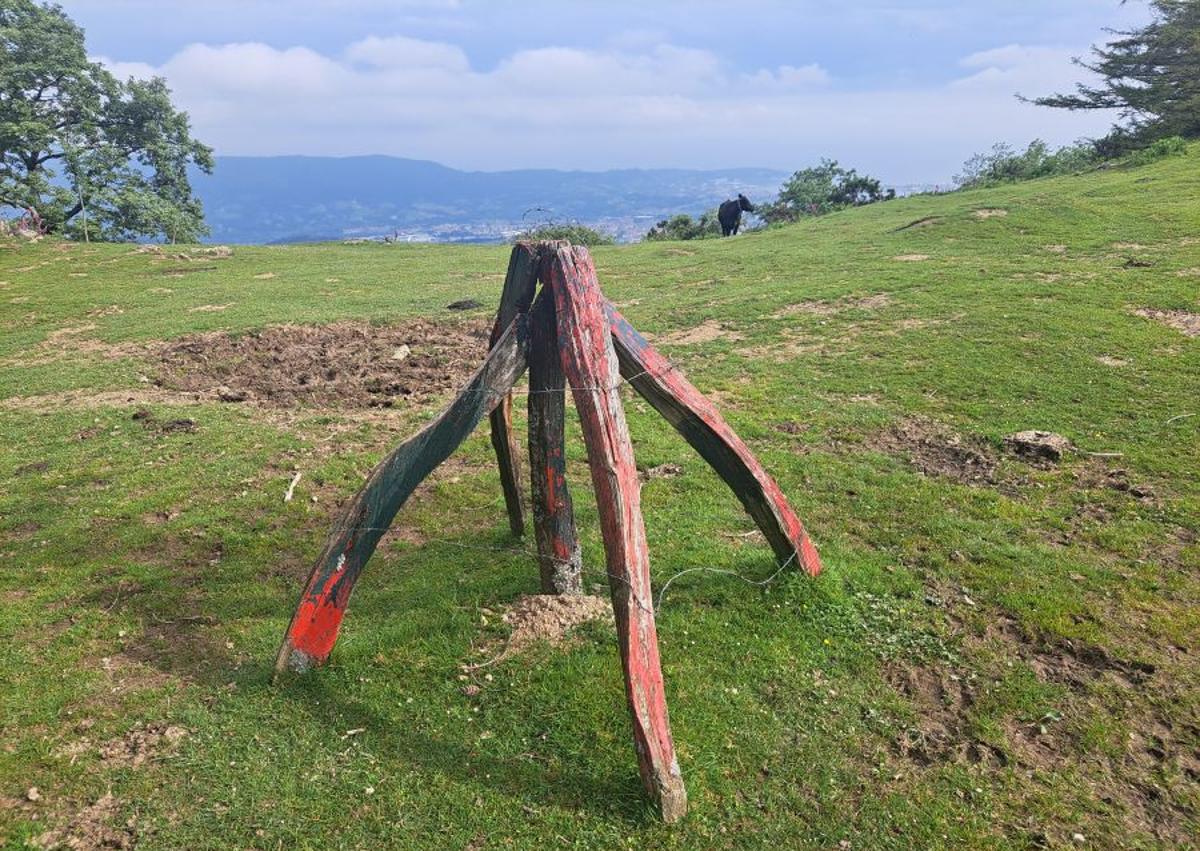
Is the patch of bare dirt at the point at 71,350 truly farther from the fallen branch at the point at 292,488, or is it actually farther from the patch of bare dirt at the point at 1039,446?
the patch of bare dirt at the point at 1039,446

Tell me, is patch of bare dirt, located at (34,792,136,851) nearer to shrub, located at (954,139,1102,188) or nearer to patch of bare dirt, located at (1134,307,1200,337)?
patch of bare dirt, located at (1134,307,1200,337)

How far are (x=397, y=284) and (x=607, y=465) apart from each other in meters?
A: 15.9

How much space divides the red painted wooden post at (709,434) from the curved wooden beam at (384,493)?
0.60m

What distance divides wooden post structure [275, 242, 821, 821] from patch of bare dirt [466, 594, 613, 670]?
0.41 feet

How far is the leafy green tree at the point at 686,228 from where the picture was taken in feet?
104

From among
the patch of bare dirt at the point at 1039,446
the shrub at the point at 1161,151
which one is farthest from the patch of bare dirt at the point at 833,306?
the shrub at the point at 1161,151

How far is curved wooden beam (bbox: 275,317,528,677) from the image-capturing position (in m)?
3.72

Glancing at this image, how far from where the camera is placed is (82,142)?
30203mm

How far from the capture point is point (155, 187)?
3422cm


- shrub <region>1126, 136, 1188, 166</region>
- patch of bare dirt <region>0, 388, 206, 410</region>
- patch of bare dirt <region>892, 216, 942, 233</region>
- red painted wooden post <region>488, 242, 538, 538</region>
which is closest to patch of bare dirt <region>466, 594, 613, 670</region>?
red painted wooden post <region>488, 242, 538, 538</region>

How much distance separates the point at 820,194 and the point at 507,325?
1310 inches

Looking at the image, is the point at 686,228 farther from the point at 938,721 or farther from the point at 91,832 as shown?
the point at 91,832

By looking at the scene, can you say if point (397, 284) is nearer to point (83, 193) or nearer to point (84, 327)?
point (84, 327)

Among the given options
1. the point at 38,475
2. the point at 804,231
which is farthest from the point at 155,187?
the point at 38,475
